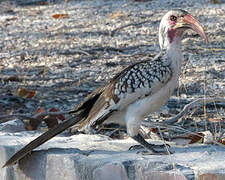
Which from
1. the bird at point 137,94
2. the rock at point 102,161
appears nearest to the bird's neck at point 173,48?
the bird at point 137,94

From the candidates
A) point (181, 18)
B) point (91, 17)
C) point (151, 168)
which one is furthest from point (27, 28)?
point (151, 168)

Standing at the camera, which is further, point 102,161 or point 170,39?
point 170,39

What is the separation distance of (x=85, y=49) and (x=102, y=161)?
3787mm

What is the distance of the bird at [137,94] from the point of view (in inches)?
130

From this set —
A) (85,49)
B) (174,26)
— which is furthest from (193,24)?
(85,49)

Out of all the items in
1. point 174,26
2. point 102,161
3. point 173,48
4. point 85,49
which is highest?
point 174,26

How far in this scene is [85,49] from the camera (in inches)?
267

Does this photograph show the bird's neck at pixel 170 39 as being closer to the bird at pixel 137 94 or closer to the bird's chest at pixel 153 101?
the bird at pixel 137 94

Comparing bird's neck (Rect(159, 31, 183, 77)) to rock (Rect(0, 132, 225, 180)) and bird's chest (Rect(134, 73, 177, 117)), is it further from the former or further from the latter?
rock (Rect(0, 132, 225, 180))

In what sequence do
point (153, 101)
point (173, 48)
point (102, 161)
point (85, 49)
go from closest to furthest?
point (102, 161) < point (153, 101) < point (173, 48) < point (85, 49)

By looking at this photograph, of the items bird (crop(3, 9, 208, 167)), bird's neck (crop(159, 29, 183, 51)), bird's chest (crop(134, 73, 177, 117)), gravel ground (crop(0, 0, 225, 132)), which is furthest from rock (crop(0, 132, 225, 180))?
gravel ground (crop(0, 0, 225, 132))

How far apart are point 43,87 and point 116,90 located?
7.65ft

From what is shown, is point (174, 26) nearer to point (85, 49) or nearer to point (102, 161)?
point (102, 161)

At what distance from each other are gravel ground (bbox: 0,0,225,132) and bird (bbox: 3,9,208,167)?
0.54 m
